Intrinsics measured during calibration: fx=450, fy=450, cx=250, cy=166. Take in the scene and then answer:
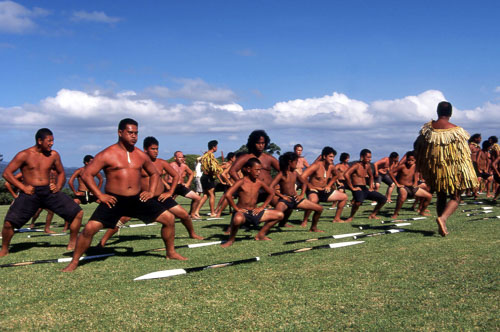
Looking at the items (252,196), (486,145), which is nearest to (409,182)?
(486,145)

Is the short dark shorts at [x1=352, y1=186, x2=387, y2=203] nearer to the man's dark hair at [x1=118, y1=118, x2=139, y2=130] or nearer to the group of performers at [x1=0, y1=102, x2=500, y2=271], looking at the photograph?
the group of performers at [x1=0, y1=102, x2=500, y2=271]

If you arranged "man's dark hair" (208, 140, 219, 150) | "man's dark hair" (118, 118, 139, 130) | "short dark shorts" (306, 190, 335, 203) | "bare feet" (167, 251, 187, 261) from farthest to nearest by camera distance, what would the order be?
"man's dark hair" (208, 140, 219, 150) → "short dark shorts" (306, 190, 335, 203) → "bare feet" (167, 251, 187, 261) → "man's dark hair" (118, 118, 139, 130)

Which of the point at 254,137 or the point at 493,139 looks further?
the point at 493,139

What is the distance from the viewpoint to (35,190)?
746 cm

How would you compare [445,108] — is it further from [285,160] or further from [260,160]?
[260,160]

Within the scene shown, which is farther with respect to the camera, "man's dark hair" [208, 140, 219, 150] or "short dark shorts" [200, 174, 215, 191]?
"man's dark hair" [208, 140, 219, 150]

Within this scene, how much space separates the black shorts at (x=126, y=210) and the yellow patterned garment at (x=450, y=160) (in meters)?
4.75

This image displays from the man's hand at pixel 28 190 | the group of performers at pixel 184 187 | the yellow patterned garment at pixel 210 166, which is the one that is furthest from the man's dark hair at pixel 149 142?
the yellow patterned garment at pixel 210 166

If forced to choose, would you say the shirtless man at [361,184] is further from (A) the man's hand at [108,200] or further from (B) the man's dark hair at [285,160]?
(A) the man's hand at [108,200]

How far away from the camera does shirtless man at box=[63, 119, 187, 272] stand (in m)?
5.97

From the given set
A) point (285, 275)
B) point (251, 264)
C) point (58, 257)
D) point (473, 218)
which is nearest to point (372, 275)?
point (285, 275)

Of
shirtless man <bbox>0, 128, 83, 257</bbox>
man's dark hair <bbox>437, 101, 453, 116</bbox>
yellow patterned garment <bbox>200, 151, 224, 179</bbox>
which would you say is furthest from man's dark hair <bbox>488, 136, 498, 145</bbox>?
shirtless man <bbox>0, 128, 83, 257</bbox>

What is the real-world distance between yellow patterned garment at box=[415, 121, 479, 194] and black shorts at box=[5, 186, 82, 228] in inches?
243

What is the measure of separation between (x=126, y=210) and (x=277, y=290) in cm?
262
